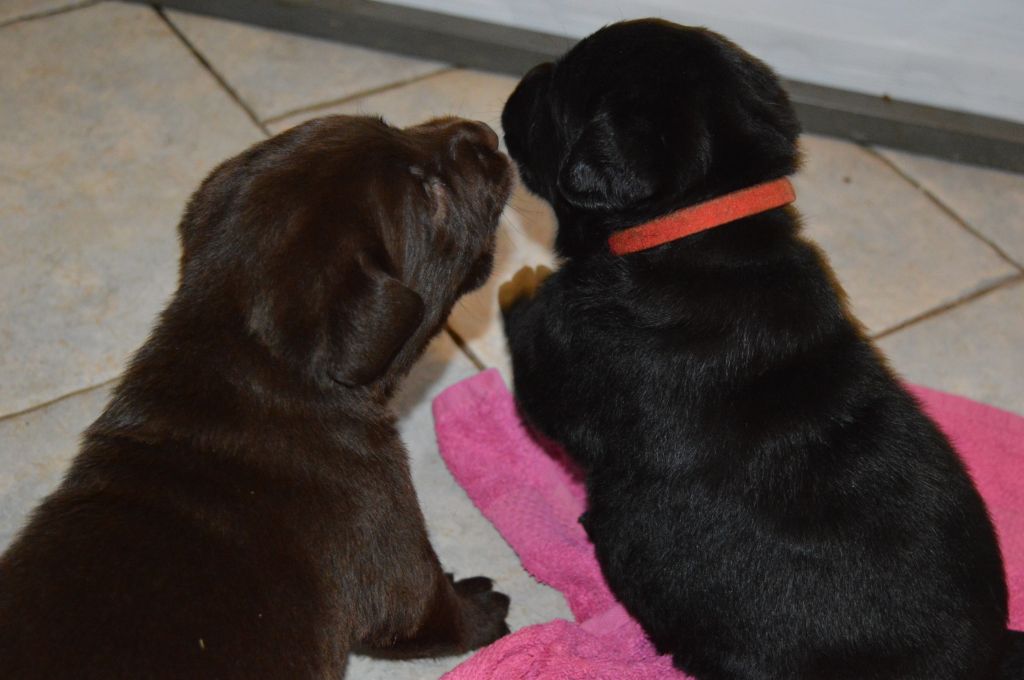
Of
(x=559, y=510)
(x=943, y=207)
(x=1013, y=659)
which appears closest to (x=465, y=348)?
(x=559, y=510)

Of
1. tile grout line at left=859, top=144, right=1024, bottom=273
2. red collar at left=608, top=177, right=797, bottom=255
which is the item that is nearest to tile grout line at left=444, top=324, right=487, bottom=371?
red collar at left=608, top=177, right=797, bottom=255

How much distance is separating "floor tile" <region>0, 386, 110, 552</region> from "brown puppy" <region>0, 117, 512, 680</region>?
82 cm

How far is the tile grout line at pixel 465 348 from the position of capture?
11.8 ft

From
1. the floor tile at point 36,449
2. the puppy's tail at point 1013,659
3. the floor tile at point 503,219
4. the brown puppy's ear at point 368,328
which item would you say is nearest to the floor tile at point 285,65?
the floor tile at point 503,219

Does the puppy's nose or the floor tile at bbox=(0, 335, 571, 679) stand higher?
the puppy's nose

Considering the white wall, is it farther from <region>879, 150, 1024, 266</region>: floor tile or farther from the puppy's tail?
the puppy's tail

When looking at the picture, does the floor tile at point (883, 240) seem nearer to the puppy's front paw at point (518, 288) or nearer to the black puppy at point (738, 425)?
the puppy's front paw at point (518, 288)

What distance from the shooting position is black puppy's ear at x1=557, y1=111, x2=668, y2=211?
8.00 ft

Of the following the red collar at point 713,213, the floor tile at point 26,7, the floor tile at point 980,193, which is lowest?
the floor tile at point 980,193

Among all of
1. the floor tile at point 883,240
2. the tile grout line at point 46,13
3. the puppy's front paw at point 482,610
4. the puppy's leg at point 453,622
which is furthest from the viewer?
the tile grout line at point 46,13

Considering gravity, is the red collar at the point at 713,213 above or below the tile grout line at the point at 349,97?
above

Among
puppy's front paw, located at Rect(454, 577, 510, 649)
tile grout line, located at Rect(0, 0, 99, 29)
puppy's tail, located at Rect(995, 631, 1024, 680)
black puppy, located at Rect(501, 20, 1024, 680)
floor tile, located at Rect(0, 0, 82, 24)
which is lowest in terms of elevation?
puppy's front paw, located at Rect(454, 577, 510, 649)

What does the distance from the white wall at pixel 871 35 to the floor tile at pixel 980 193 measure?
12.4 inches

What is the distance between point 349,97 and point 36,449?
195cm
